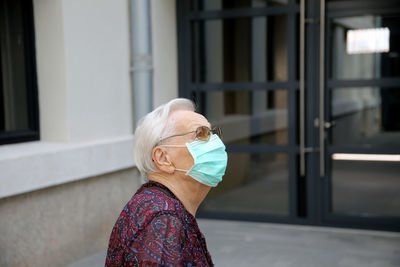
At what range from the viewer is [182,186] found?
189 centimetres

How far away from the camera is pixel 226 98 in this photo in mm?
5867

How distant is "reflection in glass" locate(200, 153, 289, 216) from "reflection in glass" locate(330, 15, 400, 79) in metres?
1.12

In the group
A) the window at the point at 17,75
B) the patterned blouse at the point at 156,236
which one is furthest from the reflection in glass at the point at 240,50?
the patterned blouse at the point at 156,236

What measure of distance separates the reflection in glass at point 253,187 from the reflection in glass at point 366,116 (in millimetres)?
698

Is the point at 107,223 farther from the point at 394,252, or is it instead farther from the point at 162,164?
the point at 162,164

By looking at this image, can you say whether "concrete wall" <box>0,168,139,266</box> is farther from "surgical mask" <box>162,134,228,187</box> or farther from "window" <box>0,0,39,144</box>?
"surgical mask" <box>162,134,228,187</box>

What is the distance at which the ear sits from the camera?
1862 millimetres

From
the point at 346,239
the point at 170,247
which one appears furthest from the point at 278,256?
the point at 170,247

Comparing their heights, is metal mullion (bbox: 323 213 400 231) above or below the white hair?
below

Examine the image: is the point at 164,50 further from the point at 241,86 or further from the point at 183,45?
the point at 241,86

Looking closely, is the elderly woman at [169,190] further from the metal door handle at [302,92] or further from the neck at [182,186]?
the metal door handle at [302,92]

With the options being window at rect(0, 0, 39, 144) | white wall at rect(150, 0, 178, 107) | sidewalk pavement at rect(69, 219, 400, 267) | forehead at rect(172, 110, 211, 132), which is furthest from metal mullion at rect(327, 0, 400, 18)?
forehead at rect(172, 110, 211, 132)

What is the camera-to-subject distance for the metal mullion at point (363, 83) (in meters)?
5.17

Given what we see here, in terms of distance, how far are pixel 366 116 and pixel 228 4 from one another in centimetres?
189
